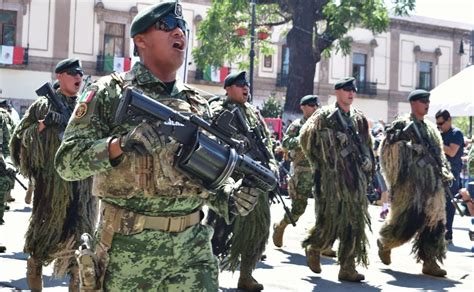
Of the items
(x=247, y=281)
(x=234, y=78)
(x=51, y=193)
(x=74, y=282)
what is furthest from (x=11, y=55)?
(x=74, y=282)

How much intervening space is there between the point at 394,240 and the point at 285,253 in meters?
1.59

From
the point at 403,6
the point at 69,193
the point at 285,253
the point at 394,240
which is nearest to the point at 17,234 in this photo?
the point at 285,253

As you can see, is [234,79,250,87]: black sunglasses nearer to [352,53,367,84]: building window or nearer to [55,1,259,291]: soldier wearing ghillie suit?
[55,1,259,291]: soldier wearing ghillie suit

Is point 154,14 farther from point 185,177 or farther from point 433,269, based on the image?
point 433,269

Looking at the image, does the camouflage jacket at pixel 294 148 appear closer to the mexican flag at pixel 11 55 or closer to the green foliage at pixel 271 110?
the green foliage at pixel 271 110

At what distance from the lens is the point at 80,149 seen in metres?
3.10

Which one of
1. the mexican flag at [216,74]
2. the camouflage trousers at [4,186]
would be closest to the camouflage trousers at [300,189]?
the camouflage trousers at [4,186]

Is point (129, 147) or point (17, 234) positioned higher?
Answer: point (129, 147)

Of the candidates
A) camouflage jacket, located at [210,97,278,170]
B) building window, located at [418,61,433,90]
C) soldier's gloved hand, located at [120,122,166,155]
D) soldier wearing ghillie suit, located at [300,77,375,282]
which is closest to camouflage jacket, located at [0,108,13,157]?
camouflage jacket, located at [210,97,278,170]

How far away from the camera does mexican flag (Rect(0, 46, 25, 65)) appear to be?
3212 cm

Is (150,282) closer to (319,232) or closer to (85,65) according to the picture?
(319,232)

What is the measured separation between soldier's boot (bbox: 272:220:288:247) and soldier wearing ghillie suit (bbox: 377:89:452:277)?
171 centimetres

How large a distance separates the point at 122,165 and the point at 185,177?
0.90 ft

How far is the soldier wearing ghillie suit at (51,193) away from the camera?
19.4 ft
